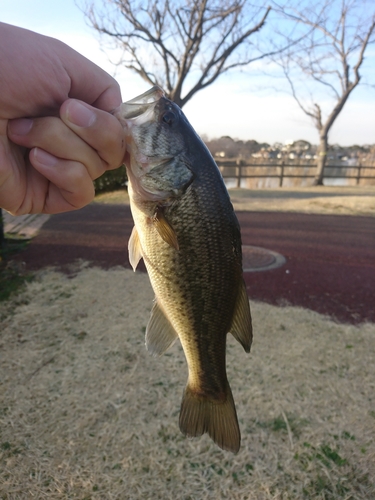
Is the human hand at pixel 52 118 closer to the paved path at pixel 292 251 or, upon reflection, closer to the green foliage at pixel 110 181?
the paved path at pixel 292 251

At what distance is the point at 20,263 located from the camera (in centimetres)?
615

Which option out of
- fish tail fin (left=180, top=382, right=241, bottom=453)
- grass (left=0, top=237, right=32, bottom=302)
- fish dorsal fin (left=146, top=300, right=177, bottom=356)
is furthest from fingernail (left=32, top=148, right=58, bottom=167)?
grass (left=0, top=237, right=32, bottom=302)

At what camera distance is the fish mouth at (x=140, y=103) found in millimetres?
1593

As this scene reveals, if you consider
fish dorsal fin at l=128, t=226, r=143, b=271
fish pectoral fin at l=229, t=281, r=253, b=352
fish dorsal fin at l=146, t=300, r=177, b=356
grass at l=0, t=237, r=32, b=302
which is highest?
fish dorsal fin at l=128, t=226, r=143, b=271

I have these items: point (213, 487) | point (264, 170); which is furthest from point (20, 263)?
point (264, 170)

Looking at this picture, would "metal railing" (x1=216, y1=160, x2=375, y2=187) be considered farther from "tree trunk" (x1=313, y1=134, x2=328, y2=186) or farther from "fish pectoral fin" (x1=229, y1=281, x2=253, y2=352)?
"fish pectoral fin" (x1=229, y1=281, x2=253, y2=352)

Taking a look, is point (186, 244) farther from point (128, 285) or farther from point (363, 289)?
point (363, 289)

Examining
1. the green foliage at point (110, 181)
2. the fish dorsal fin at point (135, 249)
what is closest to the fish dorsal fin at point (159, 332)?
the fish dorsal fin at point (135, 249)

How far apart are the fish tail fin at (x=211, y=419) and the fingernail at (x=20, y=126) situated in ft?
4.34

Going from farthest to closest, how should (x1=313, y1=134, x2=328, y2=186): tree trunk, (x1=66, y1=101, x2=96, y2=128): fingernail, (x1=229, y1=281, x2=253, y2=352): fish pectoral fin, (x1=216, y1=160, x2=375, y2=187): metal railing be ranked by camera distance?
(x1=216, y1=160, x2=375, y2=187): metal railing
(x1=313, y1=134, x2=328, y2=186): tree trunk
(x1=229, y1=281, x2=253, y2=352): fish pectoral fin
(x1=66, y1=101, x2=96, y2=128): fingernail

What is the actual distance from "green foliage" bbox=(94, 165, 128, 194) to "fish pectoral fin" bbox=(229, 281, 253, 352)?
1313 centimetres

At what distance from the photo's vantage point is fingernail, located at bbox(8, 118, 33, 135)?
1.46 m

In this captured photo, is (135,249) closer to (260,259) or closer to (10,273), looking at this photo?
(10,273)

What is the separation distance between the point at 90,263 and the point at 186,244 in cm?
499
